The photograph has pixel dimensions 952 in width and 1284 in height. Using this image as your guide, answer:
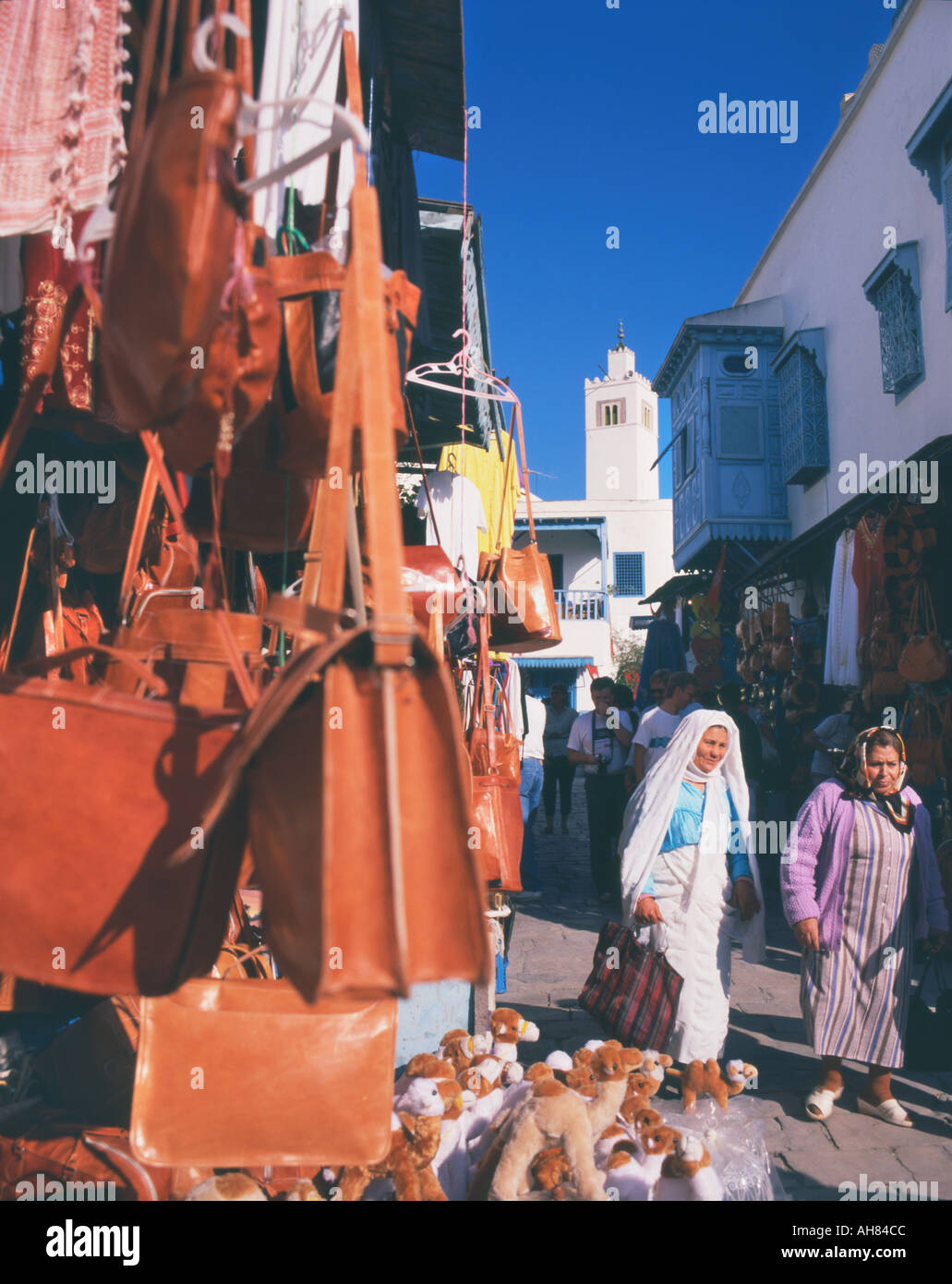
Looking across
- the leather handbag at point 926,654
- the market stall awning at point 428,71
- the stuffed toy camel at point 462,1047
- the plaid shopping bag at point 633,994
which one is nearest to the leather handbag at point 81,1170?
the stuffed toy camel at point 462,1047

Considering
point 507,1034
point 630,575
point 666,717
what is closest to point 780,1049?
point 507,1034

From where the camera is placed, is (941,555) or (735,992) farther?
(941,555)

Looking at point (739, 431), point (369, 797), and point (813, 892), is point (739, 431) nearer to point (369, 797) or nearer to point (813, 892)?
point (813, 892)

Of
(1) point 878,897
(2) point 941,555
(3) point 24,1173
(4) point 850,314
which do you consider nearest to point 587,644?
(4) point 850,314

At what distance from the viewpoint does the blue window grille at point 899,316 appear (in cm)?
918

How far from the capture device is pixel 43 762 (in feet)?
3.71

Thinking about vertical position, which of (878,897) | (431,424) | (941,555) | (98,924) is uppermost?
(431,424)

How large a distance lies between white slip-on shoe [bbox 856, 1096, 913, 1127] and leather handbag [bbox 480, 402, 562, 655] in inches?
104

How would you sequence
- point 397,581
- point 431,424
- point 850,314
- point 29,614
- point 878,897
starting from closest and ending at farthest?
point 397,581 → point 29,614 → point 878,897 → point 431,424 → point 850,314

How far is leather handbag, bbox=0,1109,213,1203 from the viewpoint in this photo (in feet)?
6.90

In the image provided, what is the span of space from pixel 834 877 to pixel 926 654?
2.48 meters

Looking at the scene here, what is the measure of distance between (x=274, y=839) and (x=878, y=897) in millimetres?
3930

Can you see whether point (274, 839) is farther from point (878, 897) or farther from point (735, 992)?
point (735, 992)

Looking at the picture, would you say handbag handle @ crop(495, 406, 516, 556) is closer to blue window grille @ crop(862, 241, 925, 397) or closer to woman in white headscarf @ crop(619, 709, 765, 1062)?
woman in white headscarf @ crop(619, 709, 765, 1062)
